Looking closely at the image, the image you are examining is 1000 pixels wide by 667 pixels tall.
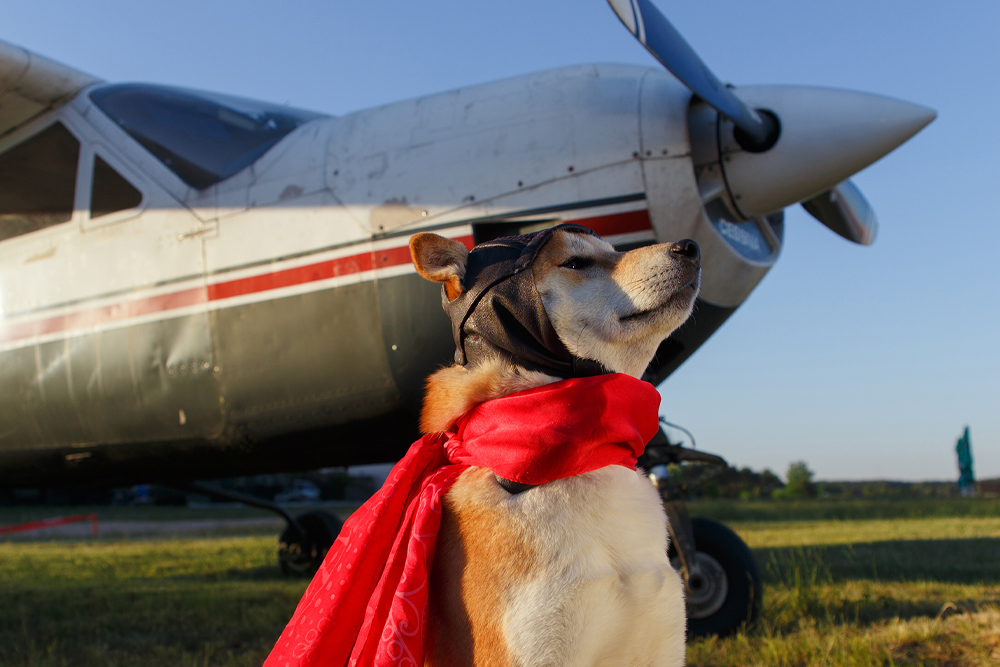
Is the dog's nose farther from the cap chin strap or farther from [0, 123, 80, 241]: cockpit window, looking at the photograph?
[0, 123, 80, 241]: cockpit window

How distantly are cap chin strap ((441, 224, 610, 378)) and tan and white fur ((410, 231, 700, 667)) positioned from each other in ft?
0.10

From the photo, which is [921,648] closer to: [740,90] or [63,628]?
[740,90]

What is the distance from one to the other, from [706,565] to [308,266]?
101 inches

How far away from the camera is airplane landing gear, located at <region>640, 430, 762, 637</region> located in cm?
340

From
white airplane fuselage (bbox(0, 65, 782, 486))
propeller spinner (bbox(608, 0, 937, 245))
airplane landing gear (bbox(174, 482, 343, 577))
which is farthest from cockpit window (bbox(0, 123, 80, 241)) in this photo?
propeller spinner (bbox(608, 0, 937, 245))

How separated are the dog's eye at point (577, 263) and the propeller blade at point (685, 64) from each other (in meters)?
1.65

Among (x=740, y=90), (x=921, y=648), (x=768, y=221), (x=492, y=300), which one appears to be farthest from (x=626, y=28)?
(x=921, y=648)

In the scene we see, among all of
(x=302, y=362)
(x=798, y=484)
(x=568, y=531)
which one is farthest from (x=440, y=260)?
(x=798, y=484)

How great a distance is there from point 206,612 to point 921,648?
13.0ft

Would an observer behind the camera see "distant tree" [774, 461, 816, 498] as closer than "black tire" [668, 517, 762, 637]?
No

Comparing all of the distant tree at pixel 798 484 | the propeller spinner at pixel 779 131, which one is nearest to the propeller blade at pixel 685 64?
the propeller spinner at pixel 779 131

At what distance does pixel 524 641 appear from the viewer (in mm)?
1190

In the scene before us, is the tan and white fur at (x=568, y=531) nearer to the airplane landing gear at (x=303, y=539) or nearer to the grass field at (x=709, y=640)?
the grass field at (x=709, y=640)

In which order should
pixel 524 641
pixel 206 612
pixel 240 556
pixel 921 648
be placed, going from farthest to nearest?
pixel 240 556 → pixel 206 612 → pixel 921 648 → pixel 524 641
